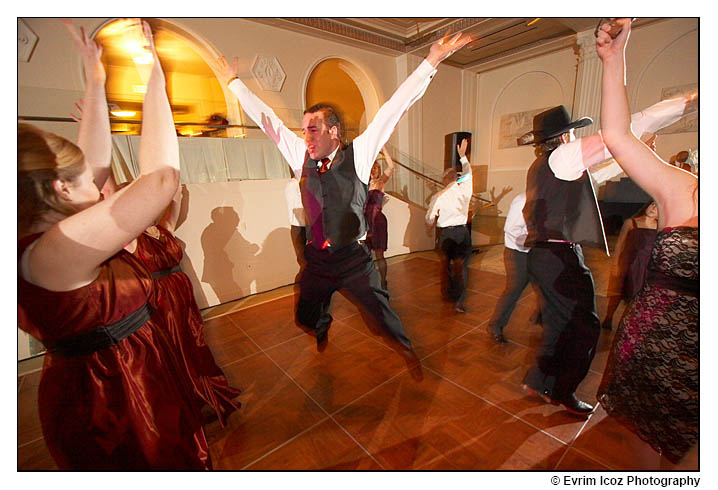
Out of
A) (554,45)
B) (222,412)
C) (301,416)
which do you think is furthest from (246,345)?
(554,45)

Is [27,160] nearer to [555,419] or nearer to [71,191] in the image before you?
[71,191]

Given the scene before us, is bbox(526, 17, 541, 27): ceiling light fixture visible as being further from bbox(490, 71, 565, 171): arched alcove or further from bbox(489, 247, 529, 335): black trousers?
bbox(489, 247, 529, 335): black trousers

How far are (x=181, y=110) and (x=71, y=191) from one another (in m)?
0.62

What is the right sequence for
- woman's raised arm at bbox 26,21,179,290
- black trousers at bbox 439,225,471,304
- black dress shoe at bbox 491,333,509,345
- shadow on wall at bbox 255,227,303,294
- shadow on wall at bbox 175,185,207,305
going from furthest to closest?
black trousers at bbox 439,225,471,304 → black dress shoe at bbox 491,333,509,345 → shadow on wall at bbox 175,185,207,305 → shadow on wall at bbox 255,227,303,294 → woman's raised arm at bbox 26,21,179,290

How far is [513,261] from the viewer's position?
1342 mm

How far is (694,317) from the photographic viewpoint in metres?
0.69

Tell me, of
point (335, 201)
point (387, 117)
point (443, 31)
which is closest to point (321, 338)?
point (335, 201)

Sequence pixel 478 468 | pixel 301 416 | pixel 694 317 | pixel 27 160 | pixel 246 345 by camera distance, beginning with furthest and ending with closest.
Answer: pixel 246 345, pixel 301 416, pixel 478 468, pixel 694 317, pixel 27 160

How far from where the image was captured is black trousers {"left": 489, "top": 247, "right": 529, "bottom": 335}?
1.33 metres

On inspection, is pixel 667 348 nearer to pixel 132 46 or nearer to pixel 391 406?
pixel 391 406

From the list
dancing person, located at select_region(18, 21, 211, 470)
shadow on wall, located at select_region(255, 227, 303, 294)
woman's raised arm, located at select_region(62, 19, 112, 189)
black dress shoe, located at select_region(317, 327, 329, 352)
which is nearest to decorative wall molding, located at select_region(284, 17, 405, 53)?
dancing person, located at select_region(18, 21, 211, 470)

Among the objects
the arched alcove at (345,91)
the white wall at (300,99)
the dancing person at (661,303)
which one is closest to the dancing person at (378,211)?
the white wall at (300,99)

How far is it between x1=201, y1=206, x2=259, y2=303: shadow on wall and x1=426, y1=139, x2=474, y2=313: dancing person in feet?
3.97

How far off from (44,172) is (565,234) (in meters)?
1.66
